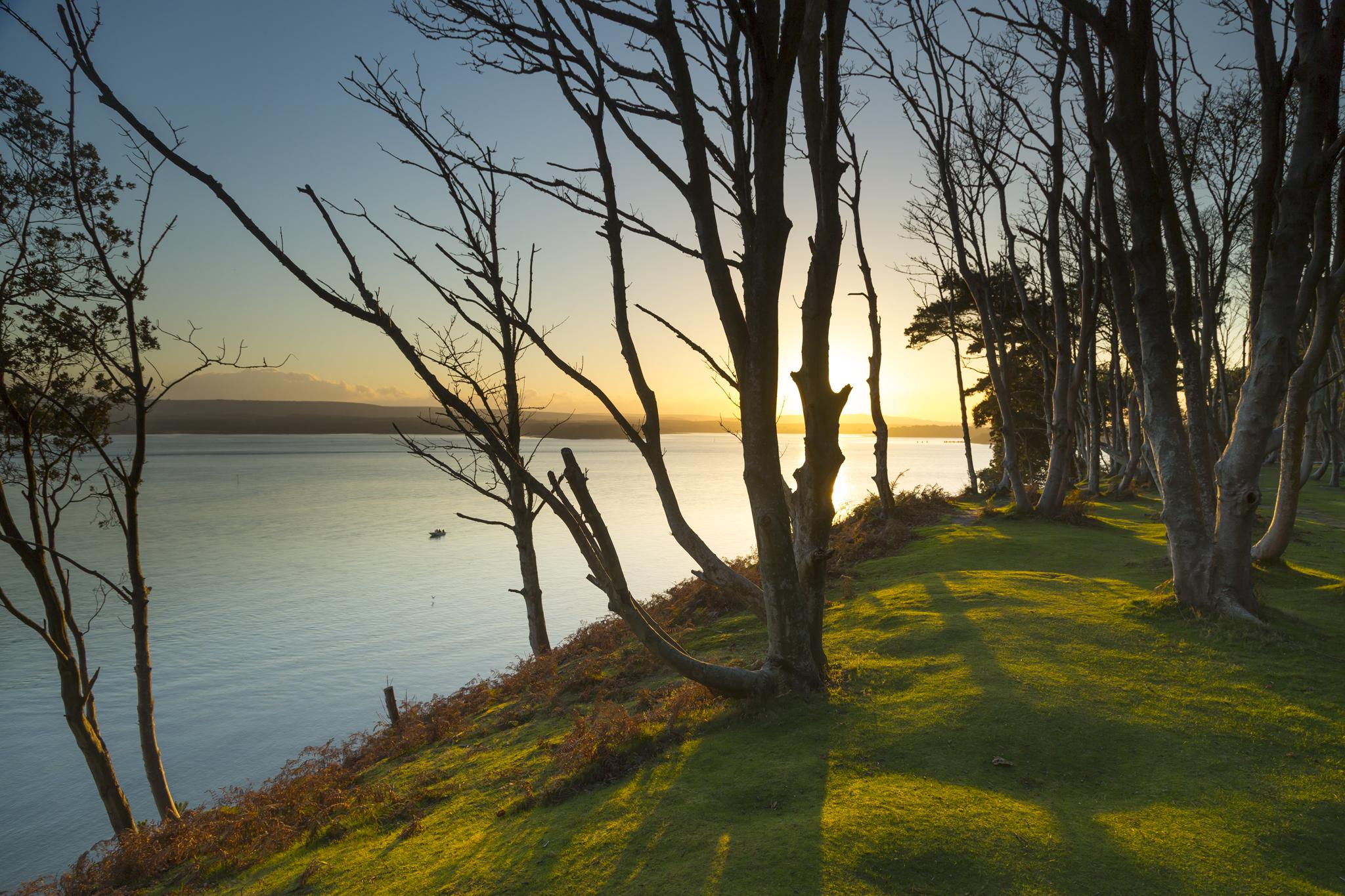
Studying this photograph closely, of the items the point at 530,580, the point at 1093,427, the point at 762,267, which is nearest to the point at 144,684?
the point at 530,580

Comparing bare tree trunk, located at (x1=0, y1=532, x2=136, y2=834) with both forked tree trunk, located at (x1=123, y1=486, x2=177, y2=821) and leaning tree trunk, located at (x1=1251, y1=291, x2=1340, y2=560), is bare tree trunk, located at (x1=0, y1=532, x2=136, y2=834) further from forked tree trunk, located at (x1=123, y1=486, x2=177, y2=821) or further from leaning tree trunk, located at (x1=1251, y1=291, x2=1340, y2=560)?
leaning tree trunk, located at (x1=1251, y1=291, x2=1340, y2=560)

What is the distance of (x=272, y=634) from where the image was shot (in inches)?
801

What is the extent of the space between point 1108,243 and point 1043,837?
299 inches

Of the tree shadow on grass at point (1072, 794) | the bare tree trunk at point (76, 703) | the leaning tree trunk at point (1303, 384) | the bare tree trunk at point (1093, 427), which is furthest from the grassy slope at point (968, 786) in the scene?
the bare tree trunk at point (1093, 427)

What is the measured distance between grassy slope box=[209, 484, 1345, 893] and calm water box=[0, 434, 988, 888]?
2.78 m

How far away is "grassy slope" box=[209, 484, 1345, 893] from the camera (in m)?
3.42

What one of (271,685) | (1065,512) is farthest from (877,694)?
(271,685)

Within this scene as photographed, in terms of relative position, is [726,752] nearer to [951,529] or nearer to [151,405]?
[151,405]

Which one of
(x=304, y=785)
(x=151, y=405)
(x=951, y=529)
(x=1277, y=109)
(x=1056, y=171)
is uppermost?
(x=1056, y=171)

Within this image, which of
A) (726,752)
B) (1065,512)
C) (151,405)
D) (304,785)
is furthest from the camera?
(1065,512)

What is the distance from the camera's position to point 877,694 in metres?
5.77

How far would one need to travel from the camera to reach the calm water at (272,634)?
12820mm

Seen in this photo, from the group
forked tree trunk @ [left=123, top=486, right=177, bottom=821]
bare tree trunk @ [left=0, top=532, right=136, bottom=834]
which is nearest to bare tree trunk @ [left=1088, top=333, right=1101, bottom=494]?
forked tree trunk @ [left=123, top=486, right=177, bottom=821]

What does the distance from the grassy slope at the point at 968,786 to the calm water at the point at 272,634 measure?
2782mm
